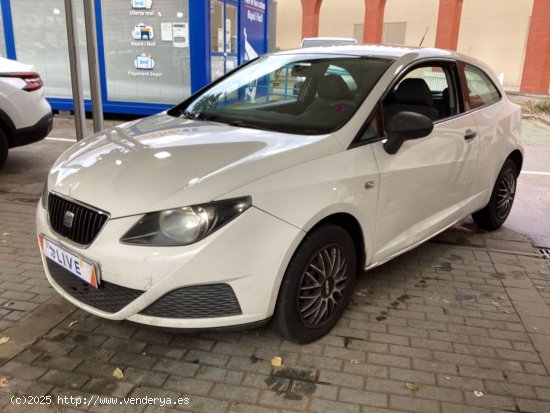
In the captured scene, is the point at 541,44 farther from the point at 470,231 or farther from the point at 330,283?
the point at 330,283

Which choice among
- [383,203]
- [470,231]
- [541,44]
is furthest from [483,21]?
[383,203]

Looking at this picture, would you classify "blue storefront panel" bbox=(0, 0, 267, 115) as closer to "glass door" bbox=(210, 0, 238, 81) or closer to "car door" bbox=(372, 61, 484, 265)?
"glass door" bbox=(210, 0, 238, 81)

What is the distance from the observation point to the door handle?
3954 millimetres

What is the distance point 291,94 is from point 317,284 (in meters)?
1.41

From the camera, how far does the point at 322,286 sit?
293cm

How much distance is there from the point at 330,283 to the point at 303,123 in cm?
99

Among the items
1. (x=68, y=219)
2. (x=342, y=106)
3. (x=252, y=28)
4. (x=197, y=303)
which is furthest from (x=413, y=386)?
(x=252, y=28)

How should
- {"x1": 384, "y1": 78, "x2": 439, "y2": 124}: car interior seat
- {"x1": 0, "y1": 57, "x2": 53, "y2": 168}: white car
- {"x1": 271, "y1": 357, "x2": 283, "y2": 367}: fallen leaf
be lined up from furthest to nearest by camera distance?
{"x1": 0, "y1": 57, "x2": 53, "y2": 168}: white car, {"x1": 384, "y1": 78, "x2": 439, "y2": 124}: car interior seat, {"x1": 271, "y1": 357, "x2": 283, "y2": 367}: fallen leaf

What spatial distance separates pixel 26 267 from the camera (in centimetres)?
387

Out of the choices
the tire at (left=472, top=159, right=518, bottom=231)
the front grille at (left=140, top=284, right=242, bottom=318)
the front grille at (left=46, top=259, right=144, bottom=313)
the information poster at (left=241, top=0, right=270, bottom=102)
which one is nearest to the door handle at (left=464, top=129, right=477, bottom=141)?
the tire at (left=472, top=159, right=518, bottom=231)

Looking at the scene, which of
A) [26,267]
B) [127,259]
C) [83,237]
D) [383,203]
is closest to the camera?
[127,259]

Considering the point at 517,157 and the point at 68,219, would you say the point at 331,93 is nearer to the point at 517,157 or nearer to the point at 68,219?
the point at 68,219

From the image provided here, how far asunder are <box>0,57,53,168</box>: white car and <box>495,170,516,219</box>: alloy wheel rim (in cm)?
543

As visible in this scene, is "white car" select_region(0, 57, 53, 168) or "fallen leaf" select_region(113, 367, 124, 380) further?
"white car" select_region(0, 57, 53, 168)
